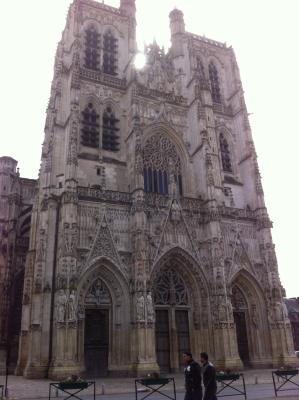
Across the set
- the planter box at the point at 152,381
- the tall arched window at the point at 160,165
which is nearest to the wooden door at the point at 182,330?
the tall arched window at the point at 160,165

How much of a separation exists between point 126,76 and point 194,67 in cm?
604

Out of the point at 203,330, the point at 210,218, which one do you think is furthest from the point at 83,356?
the point at 210,218

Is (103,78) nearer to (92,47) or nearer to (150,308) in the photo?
(92,47)

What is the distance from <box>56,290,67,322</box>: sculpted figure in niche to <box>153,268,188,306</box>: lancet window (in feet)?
20.2

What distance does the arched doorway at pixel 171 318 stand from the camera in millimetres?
22484

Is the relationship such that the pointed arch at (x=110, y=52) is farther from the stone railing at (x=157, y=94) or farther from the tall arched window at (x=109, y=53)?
the stone railing at (x=157, y=94)

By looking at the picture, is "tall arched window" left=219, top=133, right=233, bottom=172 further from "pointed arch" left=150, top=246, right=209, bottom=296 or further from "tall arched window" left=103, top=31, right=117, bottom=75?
"tall arched window" left=103, top=31, right=117, bottom=75

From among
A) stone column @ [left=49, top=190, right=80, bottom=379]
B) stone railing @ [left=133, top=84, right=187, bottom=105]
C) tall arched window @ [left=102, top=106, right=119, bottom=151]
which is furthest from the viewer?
stone railing @ [left=133, top=84, right=187, bottom=105]

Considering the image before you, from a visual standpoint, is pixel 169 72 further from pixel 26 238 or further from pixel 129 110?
pixel 26 238

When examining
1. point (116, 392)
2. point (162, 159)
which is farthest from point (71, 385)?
point (162, 159)

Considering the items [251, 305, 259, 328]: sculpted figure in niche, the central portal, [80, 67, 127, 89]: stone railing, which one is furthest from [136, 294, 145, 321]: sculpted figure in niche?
[80, 67, 127, 89]: stone railing

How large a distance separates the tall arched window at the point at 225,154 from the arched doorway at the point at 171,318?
435 inches

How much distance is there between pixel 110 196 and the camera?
23.6 meters

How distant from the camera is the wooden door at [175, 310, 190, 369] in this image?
75.7ft
